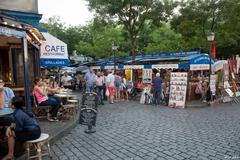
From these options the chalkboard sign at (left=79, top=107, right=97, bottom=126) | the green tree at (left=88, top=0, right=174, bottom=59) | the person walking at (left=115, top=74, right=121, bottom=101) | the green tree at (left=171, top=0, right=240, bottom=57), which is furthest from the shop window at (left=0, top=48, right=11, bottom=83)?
the green tree at (left=171, top=0, right=240, bottom=57)

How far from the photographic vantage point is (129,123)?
952cm

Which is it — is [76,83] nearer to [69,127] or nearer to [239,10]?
[239,10]

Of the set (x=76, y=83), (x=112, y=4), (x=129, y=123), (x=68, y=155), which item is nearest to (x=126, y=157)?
(x=68, y=155)

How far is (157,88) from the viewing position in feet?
48.1

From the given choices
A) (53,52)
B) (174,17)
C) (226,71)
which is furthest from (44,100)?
(174,17)

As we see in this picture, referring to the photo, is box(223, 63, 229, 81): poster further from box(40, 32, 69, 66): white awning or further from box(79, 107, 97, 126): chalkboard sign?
box(79, 107, 97, 126): chalkboard sign

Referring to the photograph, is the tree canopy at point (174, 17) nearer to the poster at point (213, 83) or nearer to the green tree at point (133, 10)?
the green tree at point (133, 10)

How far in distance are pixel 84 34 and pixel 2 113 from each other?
40789mm

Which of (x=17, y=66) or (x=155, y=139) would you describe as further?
(x=17, y=66)

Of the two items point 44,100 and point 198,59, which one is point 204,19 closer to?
point 198,59

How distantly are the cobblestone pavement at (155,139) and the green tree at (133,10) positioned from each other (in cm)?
1317

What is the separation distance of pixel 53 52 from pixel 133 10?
10.9m

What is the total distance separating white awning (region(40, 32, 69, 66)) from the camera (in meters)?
12.8

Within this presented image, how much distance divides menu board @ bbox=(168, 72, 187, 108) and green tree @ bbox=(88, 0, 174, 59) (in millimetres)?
9268
